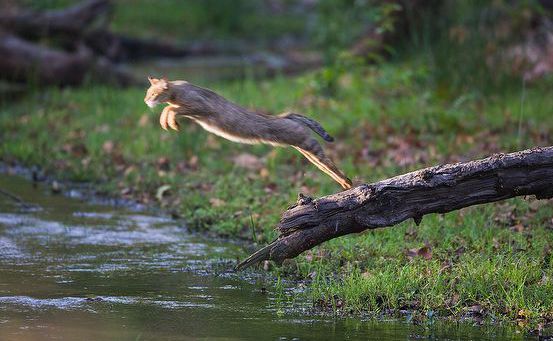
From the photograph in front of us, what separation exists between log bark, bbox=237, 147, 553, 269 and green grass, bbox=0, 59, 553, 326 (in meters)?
0.39

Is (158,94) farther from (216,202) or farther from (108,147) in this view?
(108,147)

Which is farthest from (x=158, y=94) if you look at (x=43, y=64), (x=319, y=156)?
Result: (x=43, y=64)

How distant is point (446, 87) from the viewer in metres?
12.0

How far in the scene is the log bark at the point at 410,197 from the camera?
20.5ft

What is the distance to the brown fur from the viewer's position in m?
6.21

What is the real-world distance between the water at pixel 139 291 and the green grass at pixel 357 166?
0.36 meters

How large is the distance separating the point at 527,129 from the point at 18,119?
22.3ft

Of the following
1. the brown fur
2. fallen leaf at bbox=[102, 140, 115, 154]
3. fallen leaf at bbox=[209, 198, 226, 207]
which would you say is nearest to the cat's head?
the brown fur

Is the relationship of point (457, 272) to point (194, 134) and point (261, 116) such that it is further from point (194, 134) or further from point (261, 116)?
point (194, 134)

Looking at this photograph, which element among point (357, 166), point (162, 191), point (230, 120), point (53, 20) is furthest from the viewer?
point (53, 20)

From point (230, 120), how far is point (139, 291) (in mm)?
1359

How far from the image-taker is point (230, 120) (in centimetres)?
638

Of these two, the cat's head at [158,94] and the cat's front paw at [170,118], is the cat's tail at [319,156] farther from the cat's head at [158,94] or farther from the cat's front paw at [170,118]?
the cat's head at [158,94]

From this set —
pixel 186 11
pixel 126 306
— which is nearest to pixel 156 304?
pixel 126 306
